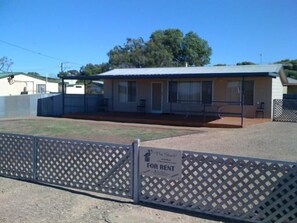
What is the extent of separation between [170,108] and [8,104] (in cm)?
1133

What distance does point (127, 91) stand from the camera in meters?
26.1

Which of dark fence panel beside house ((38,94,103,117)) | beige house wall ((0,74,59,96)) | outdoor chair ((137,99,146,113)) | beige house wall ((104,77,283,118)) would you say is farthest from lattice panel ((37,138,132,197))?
beige house wall ((0,74,59,96))

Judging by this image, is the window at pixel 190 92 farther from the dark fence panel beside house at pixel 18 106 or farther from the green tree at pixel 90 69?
the green tree at pixel 90 69

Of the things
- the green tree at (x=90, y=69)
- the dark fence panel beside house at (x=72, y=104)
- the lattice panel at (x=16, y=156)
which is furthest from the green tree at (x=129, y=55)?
the lattice panel at (x=16, y=156)

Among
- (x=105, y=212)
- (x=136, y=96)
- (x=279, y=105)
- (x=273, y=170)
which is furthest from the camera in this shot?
(x=136, y=96)

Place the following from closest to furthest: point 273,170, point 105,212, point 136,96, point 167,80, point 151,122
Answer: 1. point 273,170
2. point 105,212
3. point 151,122
4. point 167,80
5. point 136,96

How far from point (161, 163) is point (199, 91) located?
18195mm

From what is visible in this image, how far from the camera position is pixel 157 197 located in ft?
18.3

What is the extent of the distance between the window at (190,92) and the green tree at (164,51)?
29.3 meters

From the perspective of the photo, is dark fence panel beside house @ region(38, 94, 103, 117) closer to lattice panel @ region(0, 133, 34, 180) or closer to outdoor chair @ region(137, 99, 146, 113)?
outdoor chair @ region(137, 99, 146, 113)

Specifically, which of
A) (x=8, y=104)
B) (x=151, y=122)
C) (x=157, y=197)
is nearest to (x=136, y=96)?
(x=151, y=122)

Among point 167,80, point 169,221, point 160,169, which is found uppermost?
point 167,80

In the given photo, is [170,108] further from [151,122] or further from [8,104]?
[8,104]

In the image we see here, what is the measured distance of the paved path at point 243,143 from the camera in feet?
34.8
